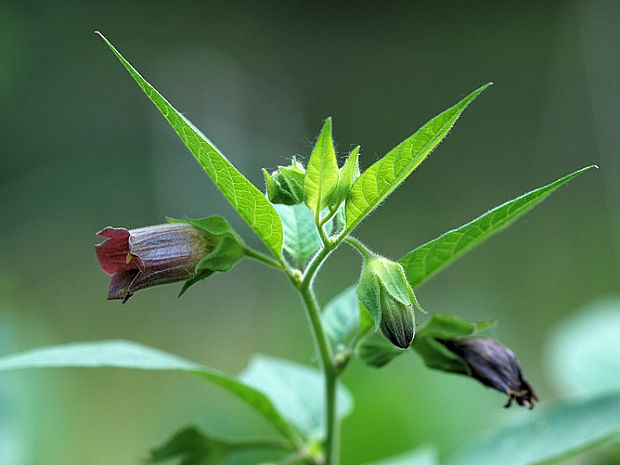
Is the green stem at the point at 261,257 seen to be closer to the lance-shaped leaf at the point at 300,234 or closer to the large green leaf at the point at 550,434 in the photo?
the lance-shaped leaf at the point at 300,234

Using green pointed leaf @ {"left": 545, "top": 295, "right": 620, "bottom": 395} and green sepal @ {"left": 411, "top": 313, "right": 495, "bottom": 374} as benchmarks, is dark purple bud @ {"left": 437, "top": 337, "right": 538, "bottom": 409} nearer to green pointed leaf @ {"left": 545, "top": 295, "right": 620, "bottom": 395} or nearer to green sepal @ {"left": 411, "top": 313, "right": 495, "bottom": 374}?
green sepal @ {"left": 411, "top": 313, "right": 495, "bottom": 374}

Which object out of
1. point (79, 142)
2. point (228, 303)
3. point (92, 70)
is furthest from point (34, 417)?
point (92, 70)

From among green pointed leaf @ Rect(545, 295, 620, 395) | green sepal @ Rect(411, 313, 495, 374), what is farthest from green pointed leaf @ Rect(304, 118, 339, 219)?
green pointed leaf @ Rect(545, 295, 620, 395)

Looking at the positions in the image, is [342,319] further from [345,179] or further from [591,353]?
[591,353]

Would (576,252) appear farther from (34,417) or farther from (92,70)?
(92,70)

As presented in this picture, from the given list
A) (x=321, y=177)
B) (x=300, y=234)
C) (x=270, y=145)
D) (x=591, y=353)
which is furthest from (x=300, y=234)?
(x=270, y=145)

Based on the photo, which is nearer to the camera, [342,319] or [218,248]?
[218,248]

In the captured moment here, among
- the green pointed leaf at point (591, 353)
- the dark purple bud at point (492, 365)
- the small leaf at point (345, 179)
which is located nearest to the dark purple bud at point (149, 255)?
the small leaf at point (345, 179)
